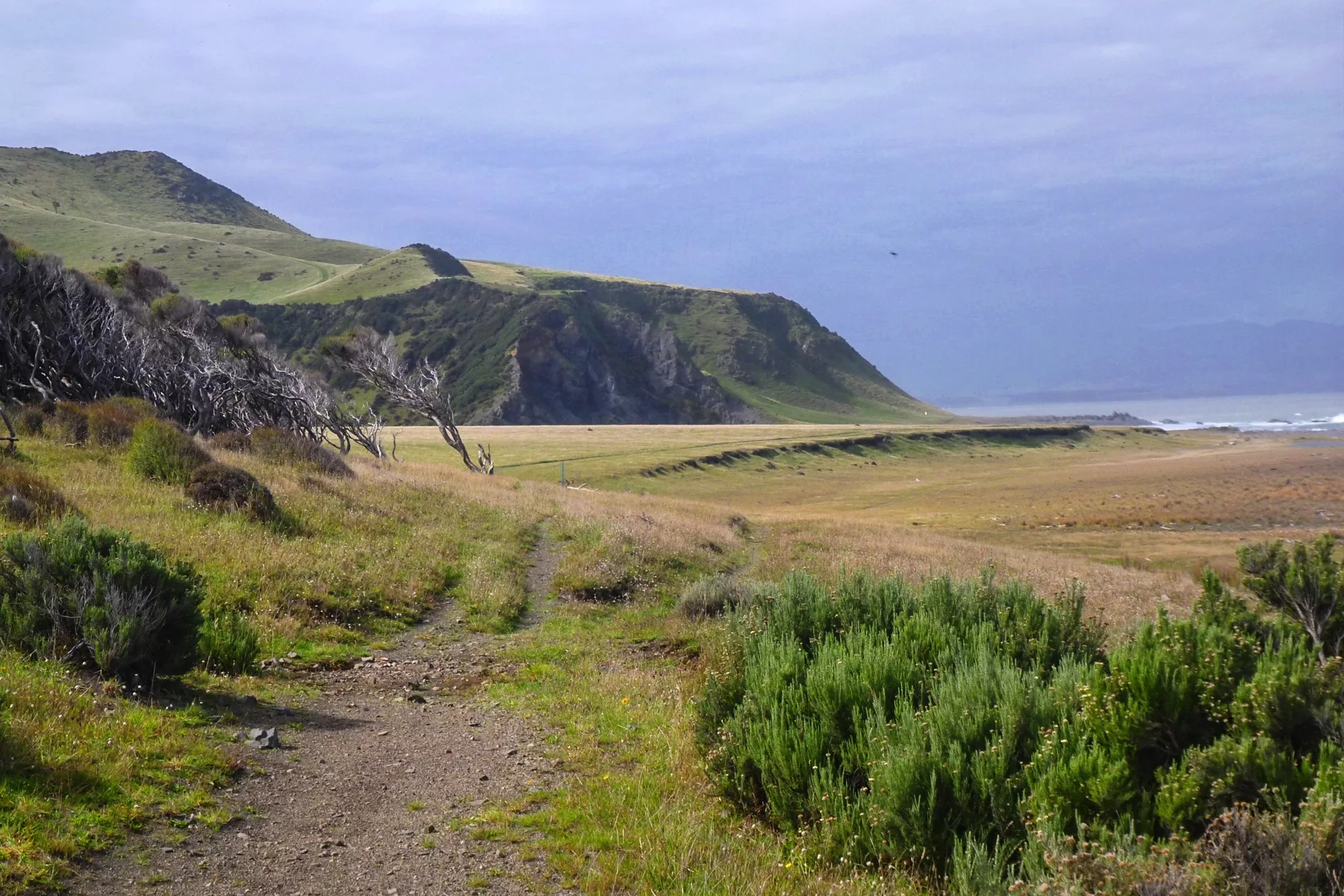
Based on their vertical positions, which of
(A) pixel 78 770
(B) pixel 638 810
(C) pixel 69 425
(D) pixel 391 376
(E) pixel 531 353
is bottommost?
(B) pixel 638 810

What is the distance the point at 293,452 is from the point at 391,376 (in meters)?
22.4

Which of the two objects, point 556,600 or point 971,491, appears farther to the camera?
point 971,491

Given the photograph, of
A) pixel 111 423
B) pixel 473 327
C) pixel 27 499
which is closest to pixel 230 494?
pixel 27 499

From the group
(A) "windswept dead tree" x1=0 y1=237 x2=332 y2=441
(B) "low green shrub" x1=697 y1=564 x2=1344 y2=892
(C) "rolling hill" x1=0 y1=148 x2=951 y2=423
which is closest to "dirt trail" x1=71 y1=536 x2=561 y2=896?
(B) "low green shrub" x1=697 y1=564 x2=1344 y2=892

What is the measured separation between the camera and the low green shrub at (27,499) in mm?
12805

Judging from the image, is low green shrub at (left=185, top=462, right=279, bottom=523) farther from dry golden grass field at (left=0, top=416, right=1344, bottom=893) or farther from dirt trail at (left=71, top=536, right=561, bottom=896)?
dirt trail at (left=71, top=536, right=561, bottom=896)

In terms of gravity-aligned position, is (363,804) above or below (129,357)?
below

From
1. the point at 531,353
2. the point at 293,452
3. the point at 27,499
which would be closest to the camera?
the point at 27,499

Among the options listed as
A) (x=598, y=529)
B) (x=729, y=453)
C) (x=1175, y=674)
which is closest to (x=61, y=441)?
(x=598, y=529)

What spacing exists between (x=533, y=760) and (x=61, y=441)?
1880 centimetres

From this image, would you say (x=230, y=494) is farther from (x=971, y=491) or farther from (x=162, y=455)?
(x=971, y=491)

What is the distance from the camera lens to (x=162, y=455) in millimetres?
18547

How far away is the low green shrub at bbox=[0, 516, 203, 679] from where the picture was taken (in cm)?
814

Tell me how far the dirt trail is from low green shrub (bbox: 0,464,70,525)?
559 centimetres
